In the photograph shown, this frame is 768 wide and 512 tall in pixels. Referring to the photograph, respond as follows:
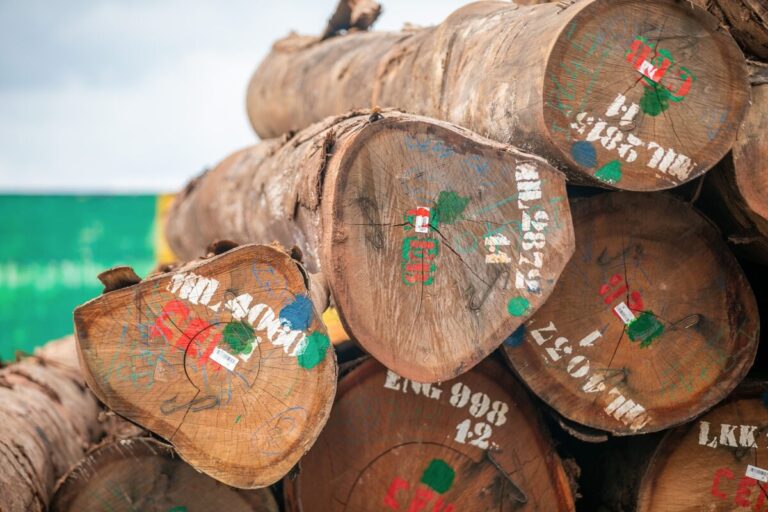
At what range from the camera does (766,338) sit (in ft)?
10.1

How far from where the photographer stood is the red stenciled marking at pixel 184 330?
2162 mm

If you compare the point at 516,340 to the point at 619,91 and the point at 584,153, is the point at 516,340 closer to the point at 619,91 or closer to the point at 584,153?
the point at 584,153

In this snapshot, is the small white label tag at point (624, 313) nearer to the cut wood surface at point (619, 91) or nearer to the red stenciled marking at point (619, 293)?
the red stenciled marking at point (619, 293)

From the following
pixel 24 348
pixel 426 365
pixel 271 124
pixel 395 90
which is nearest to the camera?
pixel 426 365

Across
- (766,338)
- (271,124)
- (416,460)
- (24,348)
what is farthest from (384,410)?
(24,348)

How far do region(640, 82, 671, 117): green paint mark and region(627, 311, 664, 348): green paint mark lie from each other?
25.4 inches

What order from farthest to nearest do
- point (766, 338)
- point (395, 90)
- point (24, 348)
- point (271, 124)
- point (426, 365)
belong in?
1. point (24, 348)
2. point (271, 124)
3. point (395, 90)
4. point (766, 338)
5. point (426, 365)

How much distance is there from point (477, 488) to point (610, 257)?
33.9 inches

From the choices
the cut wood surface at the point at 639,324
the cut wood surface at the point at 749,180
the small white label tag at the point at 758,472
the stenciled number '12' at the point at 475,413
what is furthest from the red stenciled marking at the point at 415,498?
the cut wood surface at the point at 749,180

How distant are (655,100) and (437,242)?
0.78 metres

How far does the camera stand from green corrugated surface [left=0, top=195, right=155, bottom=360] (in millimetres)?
7570

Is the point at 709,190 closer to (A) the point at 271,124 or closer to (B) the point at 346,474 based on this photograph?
(B) the point at 346,474

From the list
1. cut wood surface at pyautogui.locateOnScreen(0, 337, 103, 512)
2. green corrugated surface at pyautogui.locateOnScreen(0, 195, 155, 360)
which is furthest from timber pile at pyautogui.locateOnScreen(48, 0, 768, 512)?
green corrugated surface at pyautogui.locateOnScreen(0, 195, 155, 360)

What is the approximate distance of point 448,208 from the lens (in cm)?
226
